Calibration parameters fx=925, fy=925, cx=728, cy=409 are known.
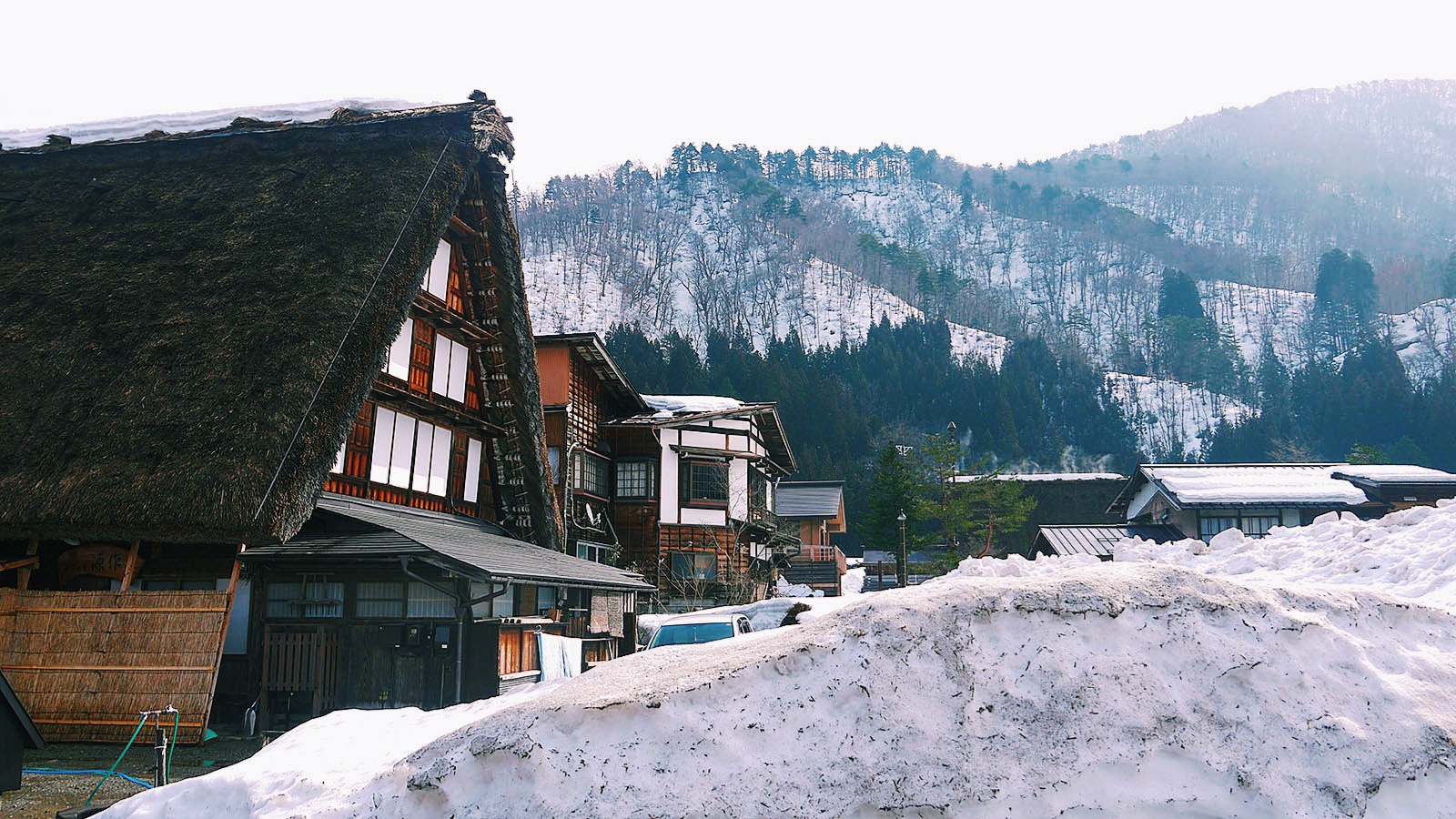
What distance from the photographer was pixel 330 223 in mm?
13914

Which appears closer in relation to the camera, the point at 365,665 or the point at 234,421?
the point at 234,421

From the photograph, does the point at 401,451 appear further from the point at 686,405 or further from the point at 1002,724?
the point at 686,405

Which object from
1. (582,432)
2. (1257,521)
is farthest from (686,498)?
(1257,521)

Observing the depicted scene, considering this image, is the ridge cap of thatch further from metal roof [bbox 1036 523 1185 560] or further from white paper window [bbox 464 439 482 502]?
metal roof [bbox 1036 523 1185 560]

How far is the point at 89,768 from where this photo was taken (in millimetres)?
9227

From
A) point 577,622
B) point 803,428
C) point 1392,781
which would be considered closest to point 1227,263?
point 803,428

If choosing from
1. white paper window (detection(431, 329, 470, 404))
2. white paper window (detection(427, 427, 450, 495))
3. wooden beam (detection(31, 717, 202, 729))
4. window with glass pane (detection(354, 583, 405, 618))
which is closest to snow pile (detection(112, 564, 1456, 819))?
wooden beam (detection(31, 717, 202, 729))

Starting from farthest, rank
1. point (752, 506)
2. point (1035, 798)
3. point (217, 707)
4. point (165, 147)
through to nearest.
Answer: point (752, 506)
point (165, 147)
point (217, 707)
point (1035, 798)

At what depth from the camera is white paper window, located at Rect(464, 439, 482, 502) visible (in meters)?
17.2

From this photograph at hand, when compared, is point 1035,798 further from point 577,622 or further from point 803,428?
point 803,428

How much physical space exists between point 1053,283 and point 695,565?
12556cm

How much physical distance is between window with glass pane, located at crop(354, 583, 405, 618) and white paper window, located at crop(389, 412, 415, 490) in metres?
2.58

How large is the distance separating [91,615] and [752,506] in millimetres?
23441

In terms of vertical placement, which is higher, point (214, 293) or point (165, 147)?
point (165, 147)
